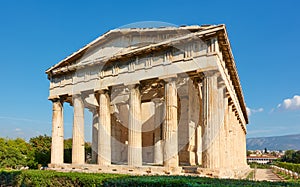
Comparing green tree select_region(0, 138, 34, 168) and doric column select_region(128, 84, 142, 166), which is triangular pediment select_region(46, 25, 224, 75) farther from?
green tree select_region(0, 138, 34, 168)

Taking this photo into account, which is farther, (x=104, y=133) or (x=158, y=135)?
(x=158, y=135)

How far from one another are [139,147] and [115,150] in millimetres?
11964

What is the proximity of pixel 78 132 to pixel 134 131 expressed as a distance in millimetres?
6629

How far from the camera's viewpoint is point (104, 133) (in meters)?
24.2

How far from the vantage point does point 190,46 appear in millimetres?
19906

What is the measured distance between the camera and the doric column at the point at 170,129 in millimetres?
19906

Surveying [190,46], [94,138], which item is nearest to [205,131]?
[190,46]

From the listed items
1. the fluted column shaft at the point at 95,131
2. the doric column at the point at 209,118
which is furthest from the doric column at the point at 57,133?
the doric column at the point at 209,118

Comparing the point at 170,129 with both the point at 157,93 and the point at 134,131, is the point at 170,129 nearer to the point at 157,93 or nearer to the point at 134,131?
the point at 134,131

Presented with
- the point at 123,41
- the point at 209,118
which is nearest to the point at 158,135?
the point at 123,41

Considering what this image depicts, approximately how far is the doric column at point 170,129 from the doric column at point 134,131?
2.49 m

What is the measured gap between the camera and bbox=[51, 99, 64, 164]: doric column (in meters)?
27.8

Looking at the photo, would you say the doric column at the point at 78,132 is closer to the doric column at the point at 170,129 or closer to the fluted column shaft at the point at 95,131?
the fluted column shaft at the point at 95,131

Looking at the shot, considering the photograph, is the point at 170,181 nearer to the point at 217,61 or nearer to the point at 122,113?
the point at 217,61
